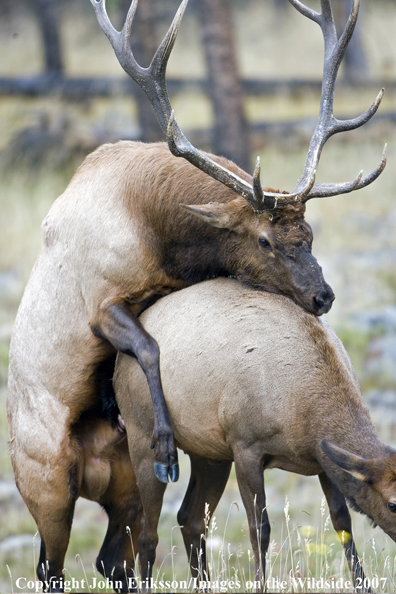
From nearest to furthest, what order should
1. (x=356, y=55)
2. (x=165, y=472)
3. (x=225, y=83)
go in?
(x=165, y=472), (x=225, y=83), (x=356, y=55)

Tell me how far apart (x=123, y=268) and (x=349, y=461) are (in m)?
1.93

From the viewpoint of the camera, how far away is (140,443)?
5379 millimetres

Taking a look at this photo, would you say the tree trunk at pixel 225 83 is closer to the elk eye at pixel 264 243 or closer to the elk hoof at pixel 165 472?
the elk eye at pixel 264 243

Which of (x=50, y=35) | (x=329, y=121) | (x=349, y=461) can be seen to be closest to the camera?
(x=349, y=461)

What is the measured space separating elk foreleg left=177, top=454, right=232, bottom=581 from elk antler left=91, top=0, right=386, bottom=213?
194 centimetres

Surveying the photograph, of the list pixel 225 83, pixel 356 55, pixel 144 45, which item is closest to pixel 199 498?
Result: pixel 144 45

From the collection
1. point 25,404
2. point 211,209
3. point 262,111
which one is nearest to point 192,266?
point 211,209

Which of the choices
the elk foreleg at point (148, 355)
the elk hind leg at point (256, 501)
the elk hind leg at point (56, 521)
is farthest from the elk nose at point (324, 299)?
the elk hind leg at point (56, 521)

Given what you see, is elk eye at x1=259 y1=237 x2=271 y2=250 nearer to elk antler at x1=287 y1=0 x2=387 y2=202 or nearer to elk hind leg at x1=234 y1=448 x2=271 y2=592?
elk antler at x1=287 y1=0 x2=387 y2=202

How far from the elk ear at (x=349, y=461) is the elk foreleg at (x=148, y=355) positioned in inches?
39.6

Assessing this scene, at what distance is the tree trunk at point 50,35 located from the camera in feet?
81.8

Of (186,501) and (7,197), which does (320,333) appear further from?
(7,197)

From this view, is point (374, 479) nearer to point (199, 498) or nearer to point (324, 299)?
point (324, 299)

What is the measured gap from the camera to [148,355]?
5.14m
